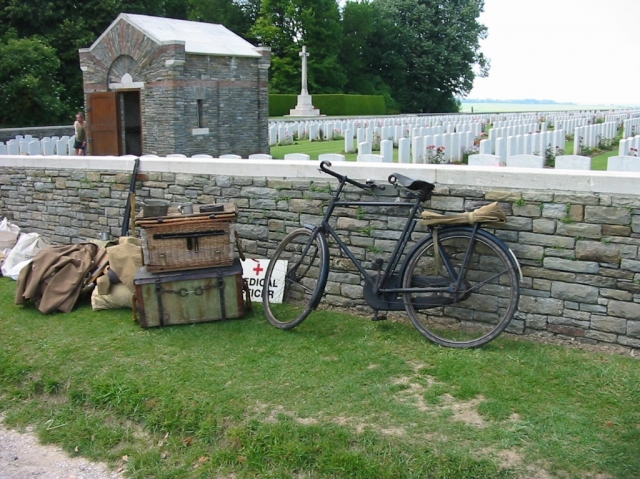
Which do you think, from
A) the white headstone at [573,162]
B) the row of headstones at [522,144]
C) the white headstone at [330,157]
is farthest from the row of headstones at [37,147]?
the white headstone at [573,162]

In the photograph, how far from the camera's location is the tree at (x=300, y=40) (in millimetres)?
46406

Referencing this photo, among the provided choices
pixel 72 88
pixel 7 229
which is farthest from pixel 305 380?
pixel 72 88

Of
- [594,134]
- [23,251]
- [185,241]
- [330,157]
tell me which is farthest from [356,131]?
[185,241]

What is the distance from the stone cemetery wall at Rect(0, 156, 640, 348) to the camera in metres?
4.52

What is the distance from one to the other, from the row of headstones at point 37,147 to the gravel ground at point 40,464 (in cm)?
951

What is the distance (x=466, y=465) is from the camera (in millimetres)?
3371

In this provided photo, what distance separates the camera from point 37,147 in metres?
12.9

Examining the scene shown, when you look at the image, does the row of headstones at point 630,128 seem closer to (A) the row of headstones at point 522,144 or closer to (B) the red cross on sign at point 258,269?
(A) the row of headstones at point 522,144

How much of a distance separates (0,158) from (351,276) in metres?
5.69

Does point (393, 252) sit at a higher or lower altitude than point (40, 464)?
higher

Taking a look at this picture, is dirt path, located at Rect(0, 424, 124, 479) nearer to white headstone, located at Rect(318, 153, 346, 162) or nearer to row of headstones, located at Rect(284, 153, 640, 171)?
white headstone, located at Rect(318, 153, 346, 162)

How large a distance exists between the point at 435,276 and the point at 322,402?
4.48 feet

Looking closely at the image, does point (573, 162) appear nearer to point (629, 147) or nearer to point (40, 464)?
point (629, 147)

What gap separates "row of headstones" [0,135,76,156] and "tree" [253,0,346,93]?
30.9 metres
